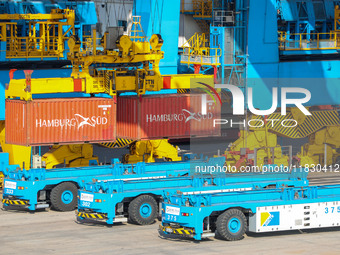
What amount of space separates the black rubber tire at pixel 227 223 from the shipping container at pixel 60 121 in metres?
9.50

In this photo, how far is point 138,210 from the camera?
25.2 metres

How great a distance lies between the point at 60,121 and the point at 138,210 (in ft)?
21.3

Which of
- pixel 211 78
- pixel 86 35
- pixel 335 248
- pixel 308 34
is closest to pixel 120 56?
pixel 211 78

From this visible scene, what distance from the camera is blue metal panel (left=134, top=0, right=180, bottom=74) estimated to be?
40.2 metres

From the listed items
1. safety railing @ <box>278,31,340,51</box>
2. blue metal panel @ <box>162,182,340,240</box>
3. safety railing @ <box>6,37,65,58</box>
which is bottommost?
blue metal panel @ <box>162,182,340,240</box>

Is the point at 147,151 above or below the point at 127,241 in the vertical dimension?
above

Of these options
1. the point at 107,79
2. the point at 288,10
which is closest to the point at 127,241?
the point at 107,79

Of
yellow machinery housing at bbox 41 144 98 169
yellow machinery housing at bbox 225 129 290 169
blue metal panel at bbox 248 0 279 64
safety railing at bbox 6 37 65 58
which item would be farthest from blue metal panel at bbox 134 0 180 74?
yellow machinery housing at bbox 41 144 98 169

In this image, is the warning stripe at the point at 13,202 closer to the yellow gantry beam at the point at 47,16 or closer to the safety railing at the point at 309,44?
the yellow gantry beam at the point at 47,16

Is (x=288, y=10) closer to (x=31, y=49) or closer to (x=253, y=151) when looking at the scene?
(x=31, y=49)

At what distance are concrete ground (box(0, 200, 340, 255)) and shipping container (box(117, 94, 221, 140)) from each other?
6672 mm

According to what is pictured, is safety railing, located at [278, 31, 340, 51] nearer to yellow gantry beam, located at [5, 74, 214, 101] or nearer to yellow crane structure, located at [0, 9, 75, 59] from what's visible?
yellow crane structure, located at [0, 9, 75, 59]

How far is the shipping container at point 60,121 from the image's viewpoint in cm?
2992

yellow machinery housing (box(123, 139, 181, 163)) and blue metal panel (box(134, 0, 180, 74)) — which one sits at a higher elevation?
blue metal panel (box(134, 0, 180, 74))
